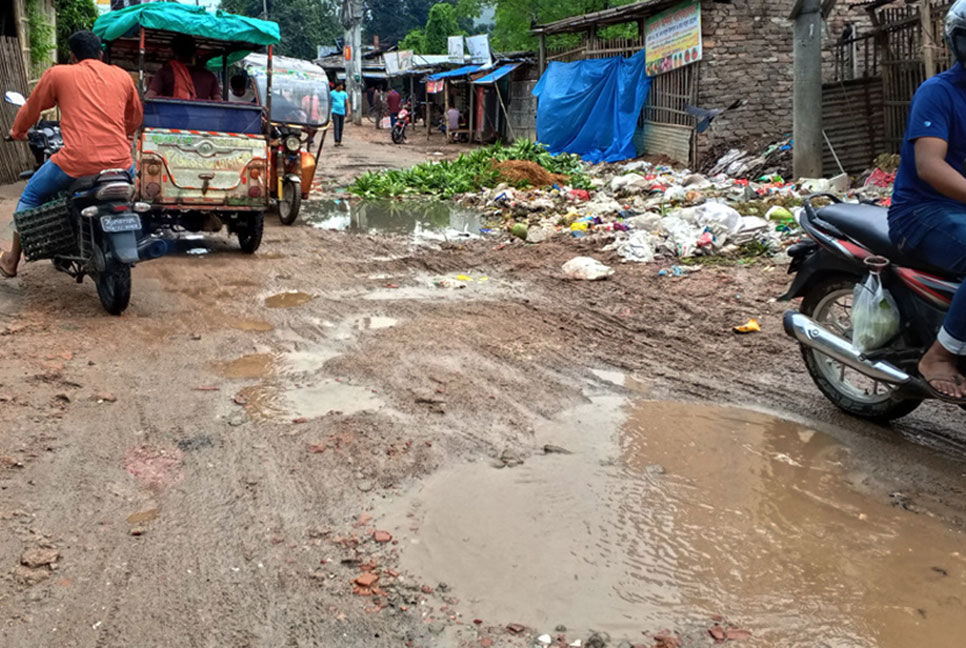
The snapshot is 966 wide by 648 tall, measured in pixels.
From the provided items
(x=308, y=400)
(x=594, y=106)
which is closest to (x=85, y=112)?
(x=308, y=400)

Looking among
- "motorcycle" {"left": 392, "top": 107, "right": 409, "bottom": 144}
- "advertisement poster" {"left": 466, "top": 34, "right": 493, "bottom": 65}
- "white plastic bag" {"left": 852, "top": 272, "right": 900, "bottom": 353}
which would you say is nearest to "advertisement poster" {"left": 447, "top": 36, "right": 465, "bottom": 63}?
"advertisement poster" {"left": 466, "top": 34, "right": 493, "bottom": 65}

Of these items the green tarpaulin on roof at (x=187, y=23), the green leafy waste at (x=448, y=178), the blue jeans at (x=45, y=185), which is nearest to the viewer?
the blue jeans at (x=45, y=185)

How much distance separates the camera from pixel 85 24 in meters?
19.2

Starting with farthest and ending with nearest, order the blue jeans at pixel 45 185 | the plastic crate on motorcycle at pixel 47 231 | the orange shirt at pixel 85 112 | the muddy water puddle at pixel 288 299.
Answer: the muddy water puddle at pixel 288 299
the plastic crate on motorcycle at pixel 47 231
the blue jeans at pixel 45 185
the orange shirt at pixel 85 112

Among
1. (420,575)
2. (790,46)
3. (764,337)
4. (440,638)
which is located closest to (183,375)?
(420,575)

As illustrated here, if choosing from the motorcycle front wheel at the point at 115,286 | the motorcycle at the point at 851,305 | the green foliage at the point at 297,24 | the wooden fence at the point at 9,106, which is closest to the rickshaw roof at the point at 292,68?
the wooden fence at the point at 9,106

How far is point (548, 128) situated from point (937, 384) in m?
18.4

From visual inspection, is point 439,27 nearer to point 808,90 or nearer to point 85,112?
point 808,90

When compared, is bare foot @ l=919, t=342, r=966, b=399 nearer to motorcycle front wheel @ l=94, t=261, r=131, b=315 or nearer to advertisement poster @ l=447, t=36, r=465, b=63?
motorcycle front wheel @ l=94, t=261, r=131, b=315

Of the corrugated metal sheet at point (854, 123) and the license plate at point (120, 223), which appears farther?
the corrugated metal sheet at point (854, 123)

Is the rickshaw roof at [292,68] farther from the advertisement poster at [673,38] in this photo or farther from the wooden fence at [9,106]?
the advertisement poster at [673,38]

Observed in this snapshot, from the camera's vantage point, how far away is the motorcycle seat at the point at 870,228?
13.0 feet

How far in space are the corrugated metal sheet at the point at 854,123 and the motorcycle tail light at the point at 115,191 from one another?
10855 millimetres

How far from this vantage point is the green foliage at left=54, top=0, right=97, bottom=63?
18.5 m
